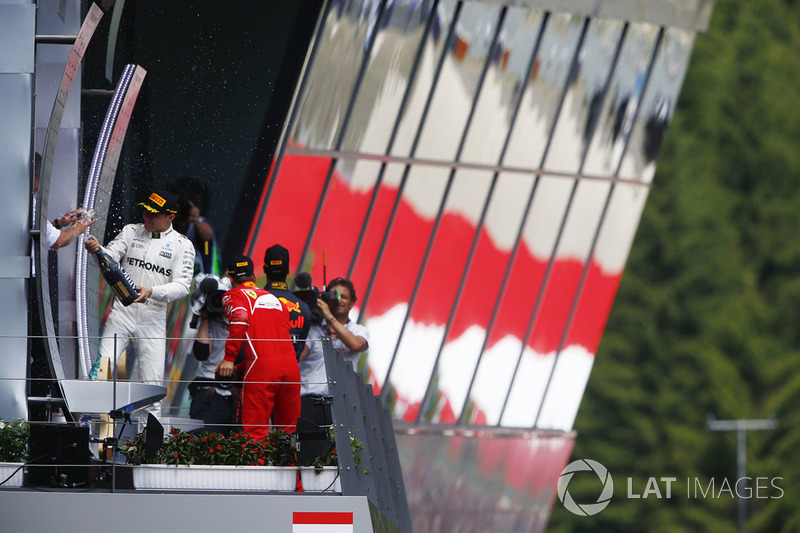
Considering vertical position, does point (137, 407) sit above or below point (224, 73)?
below

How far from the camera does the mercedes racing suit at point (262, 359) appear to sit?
26.0ft

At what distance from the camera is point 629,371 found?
116 ft

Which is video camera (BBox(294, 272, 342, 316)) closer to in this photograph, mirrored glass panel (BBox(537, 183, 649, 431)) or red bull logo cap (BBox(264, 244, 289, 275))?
red bull logo cap (BBox(264, 244, 289, 275))

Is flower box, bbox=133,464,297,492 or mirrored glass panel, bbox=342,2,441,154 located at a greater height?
mirrored glass panel, bbox=342,2,441,154

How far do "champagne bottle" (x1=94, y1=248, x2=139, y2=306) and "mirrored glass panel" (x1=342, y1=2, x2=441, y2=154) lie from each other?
20.9 ft

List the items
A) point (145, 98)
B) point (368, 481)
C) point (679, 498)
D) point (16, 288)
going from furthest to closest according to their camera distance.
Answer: point (679, 498) < point (145, 98) < point (16, 288) < point (368, 481)

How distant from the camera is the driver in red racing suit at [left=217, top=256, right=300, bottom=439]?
26.0ft

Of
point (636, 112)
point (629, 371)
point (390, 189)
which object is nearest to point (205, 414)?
point (390, 189)

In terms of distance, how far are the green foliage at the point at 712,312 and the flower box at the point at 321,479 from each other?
92.7 feet

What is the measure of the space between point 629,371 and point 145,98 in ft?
78.1

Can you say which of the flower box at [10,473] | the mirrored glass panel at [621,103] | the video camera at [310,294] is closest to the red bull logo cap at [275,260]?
the video camera at [310,294]

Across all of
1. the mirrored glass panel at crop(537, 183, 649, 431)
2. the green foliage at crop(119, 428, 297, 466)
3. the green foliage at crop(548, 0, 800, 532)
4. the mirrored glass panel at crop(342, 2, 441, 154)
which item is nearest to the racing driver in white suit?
the green foliage at crop(119, 428, 297, 466)

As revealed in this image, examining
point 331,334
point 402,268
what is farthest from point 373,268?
point 331,334

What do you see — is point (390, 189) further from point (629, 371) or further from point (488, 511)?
point (629, 371)
